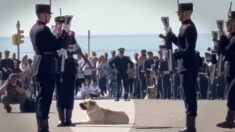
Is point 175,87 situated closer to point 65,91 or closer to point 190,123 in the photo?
point 65,91

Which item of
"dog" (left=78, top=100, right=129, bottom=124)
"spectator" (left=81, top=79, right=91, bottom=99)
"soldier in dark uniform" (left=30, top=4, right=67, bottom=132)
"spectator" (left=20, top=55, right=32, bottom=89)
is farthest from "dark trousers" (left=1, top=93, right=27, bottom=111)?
"spectator" (left=81, top=79, right=91, bottom=99)

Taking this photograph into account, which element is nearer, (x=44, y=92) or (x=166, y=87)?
(x=44, y=92)

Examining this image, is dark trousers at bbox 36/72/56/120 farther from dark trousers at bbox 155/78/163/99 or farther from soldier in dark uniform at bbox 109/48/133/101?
dark trousers at bbox 155/78/163/99

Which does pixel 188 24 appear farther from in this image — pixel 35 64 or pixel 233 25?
pixel 35 64

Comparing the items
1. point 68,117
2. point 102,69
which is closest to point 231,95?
point 68,117

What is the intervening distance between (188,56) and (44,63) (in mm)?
2562

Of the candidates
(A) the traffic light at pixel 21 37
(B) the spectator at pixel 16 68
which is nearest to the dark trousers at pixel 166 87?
(B) the spectator at pixel 16 68

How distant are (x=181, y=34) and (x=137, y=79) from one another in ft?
56.4

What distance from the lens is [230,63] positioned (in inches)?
651

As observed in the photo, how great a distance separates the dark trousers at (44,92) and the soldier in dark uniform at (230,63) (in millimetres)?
3542

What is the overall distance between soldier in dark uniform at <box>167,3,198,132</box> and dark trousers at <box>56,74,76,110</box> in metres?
2.79

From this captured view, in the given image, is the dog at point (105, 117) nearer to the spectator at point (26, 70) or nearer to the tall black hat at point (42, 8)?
the tall black hat at point (42, 8)

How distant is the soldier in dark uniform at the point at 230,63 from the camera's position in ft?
53.7

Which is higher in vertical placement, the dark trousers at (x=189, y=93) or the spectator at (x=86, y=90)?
the dark trousers at (x=189, y=93)
